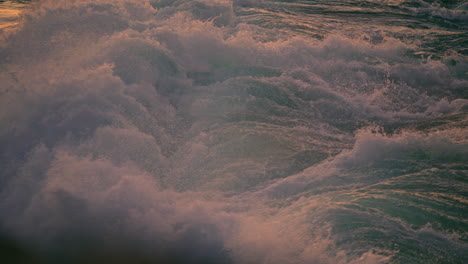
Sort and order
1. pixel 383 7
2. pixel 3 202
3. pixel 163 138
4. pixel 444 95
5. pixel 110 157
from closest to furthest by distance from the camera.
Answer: pixel 3 202 < pixel 110 157 < pixel 163 138 < pixel 444 95 < pixel 383 7

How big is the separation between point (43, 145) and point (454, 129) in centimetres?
431

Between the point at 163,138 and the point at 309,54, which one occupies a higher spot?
the point at 309,54

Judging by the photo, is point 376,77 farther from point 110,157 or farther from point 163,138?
point 110,157

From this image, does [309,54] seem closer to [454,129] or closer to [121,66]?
[454,129]

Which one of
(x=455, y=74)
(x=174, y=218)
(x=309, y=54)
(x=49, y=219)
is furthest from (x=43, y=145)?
(x=455, y=74)

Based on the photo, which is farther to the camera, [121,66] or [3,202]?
[121,66]

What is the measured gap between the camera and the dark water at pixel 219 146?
2633 millimetres

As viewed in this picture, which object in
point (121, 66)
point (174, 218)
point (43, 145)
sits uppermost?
→ point (121, 66)

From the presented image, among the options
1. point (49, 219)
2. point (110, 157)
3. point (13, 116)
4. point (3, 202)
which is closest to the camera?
point (49, 219)

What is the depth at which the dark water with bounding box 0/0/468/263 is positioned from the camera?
2.63 metres

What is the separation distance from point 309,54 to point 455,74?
2.41 m

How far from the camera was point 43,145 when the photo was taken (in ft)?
11.0

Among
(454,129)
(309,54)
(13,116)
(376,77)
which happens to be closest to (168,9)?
(309,54)

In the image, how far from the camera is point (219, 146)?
3893mm
